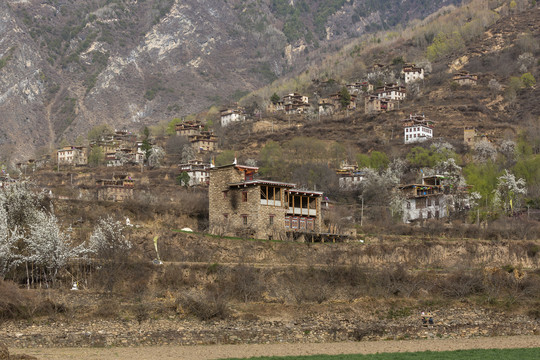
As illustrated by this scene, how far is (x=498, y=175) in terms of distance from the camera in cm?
7812

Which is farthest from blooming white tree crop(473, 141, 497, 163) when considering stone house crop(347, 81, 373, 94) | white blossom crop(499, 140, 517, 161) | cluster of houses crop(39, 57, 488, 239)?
stone house crop(347, 81, 373, 94)

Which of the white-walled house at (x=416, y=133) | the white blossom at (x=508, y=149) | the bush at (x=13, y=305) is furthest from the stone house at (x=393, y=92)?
the bush at (x=13, y=305)

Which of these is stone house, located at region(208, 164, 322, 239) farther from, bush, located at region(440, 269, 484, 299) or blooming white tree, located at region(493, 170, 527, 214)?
blooming white tree, located at region(493, 170, 527, 214)

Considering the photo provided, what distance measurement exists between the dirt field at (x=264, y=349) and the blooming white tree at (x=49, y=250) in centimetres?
1124

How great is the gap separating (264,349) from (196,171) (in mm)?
71540

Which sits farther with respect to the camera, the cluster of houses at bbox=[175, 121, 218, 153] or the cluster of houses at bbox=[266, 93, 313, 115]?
the cluster of houses at bbox=[266, 93, 313, 115]

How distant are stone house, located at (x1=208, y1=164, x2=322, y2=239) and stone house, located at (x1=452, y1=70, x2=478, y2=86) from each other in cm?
8065

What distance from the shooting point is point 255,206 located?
1980 inches

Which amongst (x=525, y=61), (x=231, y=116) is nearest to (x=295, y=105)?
(x=231, y=116)

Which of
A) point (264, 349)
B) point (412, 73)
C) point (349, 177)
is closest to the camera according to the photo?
point (264, 349)

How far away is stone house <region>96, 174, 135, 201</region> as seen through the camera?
79.4 meters

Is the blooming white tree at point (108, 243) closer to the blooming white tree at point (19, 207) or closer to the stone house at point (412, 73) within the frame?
the blooming white tree at point (19, 207)

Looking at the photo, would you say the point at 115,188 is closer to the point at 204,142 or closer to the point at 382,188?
the point at 382,188

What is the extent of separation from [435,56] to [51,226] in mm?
130987
